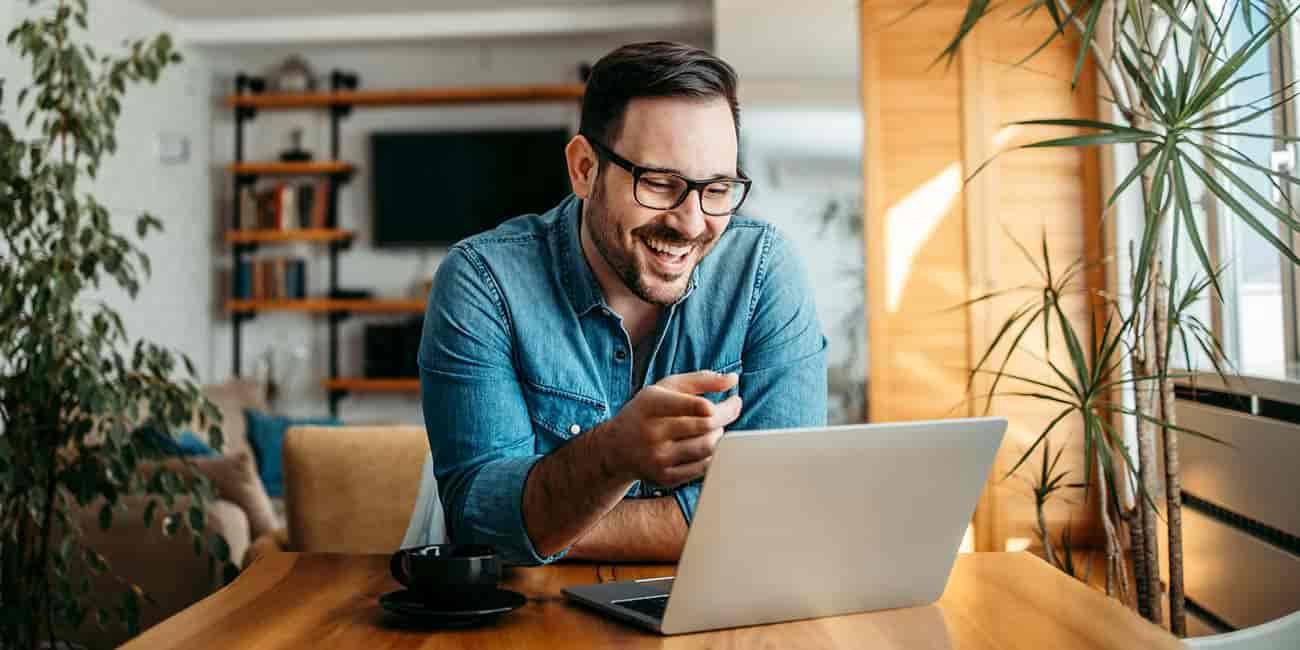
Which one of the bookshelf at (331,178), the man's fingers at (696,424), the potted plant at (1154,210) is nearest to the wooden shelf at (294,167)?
the bookshelf at (331,178)

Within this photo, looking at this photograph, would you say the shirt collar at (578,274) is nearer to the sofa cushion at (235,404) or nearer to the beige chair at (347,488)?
the beige chair at (347,488)

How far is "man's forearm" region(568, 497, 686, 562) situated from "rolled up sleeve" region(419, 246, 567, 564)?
39 millimetres

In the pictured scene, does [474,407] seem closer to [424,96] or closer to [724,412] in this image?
[724,412]

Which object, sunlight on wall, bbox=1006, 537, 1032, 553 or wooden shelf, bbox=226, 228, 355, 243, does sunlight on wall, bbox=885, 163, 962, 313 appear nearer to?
sunlight on wall, bbox=1006, 537, 1032, 553

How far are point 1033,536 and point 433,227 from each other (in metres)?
3.51

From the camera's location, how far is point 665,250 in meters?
1.23

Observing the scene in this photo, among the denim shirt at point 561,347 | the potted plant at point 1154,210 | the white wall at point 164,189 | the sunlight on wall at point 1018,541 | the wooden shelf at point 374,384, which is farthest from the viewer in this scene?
the wooden shelf at point 374,384

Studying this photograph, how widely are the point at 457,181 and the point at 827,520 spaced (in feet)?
→ 17.4

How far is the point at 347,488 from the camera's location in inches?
87.8

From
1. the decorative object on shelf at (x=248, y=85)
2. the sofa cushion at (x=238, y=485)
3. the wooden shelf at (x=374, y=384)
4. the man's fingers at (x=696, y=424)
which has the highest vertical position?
the decorative object on shelf at (x=248, y=85)

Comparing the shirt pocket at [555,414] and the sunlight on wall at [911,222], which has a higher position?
the sunlight on wall at [911,222]

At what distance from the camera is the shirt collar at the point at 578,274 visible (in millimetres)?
1377

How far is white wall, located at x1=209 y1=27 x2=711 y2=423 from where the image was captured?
6000mm

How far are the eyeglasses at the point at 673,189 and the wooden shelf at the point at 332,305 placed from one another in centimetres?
474
